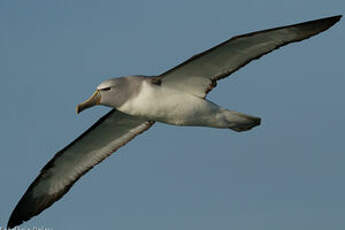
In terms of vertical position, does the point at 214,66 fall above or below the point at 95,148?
above

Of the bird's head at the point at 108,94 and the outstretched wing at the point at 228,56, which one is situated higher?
the outstretched wing at the point at 228,56

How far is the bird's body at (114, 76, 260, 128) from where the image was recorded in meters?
11.9

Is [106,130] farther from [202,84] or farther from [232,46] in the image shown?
[232,46]

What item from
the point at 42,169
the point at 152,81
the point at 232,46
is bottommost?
the point at 42,169

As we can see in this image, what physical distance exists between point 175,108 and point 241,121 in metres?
1.37

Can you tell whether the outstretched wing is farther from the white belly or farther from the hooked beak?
the hooked beak

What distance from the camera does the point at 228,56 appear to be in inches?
475

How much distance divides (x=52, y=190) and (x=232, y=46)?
6.03 metres

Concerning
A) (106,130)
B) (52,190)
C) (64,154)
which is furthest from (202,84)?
(52,190)

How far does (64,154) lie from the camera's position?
47.8 ft

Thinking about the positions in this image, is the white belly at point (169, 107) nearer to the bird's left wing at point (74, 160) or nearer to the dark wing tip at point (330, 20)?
the bird's left wing at point (74, 160)

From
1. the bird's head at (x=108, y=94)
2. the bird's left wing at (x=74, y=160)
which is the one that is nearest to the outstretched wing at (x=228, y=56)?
the bird's head at (x=108, y=94)

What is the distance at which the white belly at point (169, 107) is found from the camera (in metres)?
11.9

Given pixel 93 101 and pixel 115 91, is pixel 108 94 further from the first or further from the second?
pixel 93 101
